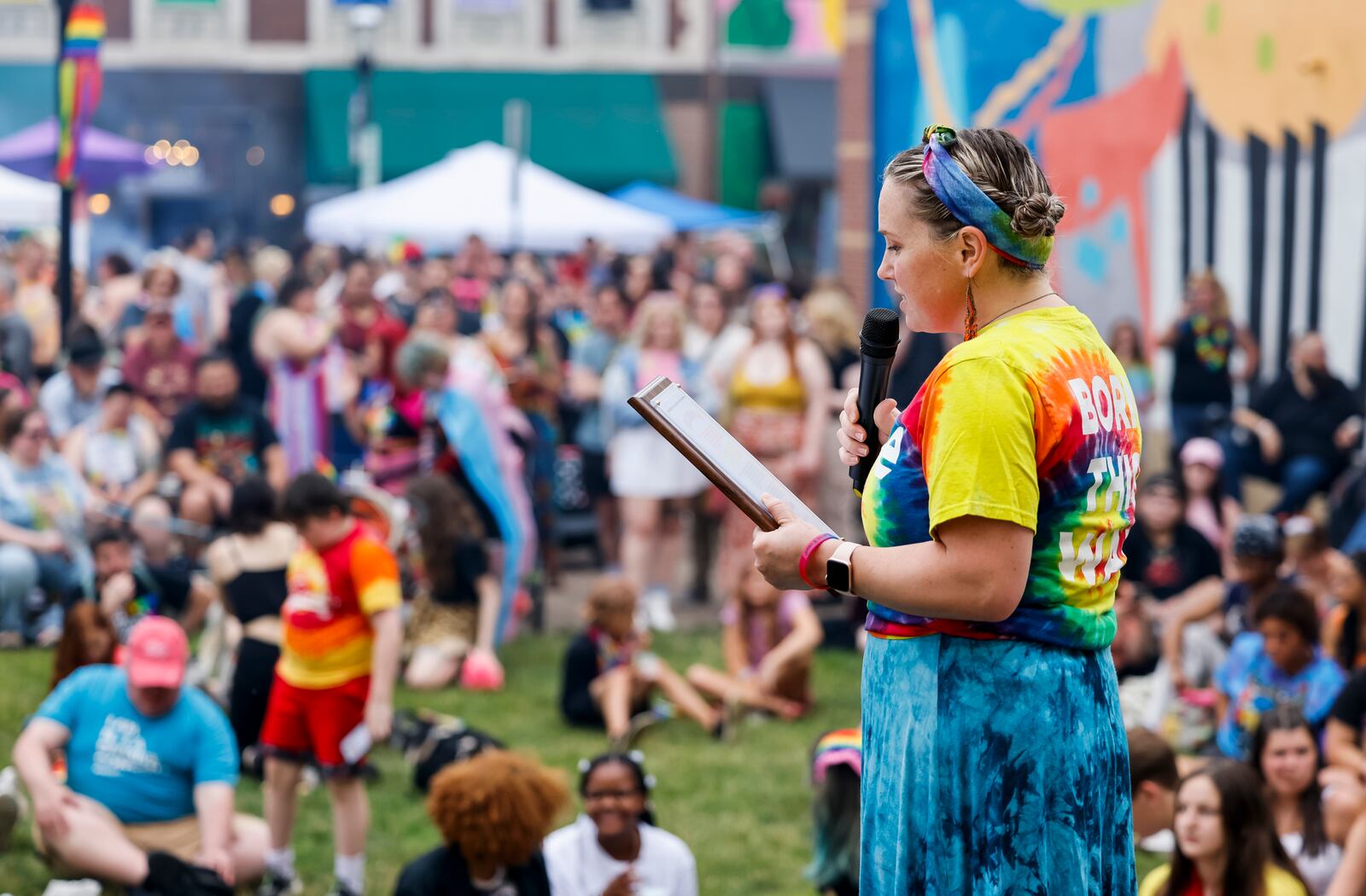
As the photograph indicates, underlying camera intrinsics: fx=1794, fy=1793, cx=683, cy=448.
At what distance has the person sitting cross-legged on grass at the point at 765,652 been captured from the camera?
27.8 ft

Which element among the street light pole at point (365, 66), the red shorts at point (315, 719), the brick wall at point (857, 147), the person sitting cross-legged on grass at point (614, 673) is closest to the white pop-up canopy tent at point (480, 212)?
the brick wall at point (857, 147)

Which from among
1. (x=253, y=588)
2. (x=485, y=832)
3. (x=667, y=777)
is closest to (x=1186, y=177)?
(x=667, y=777)

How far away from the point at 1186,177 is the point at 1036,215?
10.5 m

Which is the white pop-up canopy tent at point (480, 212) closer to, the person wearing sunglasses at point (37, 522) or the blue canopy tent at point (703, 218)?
the blue canopy tent at point (703, 218)

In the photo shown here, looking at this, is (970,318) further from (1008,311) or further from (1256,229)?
(1256,229)

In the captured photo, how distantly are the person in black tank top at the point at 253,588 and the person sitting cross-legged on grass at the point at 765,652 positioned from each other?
215 centimetres

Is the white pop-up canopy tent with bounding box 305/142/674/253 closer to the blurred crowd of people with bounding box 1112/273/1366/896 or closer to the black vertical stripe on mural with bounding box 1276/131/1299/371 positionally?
the blurred crowd of people with bounding box 1112/273/1366/896

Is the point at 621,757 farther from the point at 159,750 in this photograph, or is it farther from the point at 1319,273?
the point at 1319,273

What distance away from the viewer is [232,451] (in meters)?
9.96

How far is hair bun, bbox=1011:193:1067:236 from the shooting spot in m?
2.27

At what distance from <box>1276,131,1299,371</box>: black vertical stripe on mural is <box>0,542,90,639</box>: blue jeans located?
284 inches

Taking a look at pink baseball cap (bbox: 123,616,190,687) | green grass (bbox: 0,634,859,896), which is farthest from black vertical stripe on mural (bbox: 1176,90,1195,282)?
pink baseball cap (bbox: 123,616,190,687)

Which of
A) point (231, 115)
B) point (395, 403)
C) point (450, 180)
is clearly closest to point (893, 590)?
point (395, 403)

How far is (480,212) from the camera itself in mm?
17578
